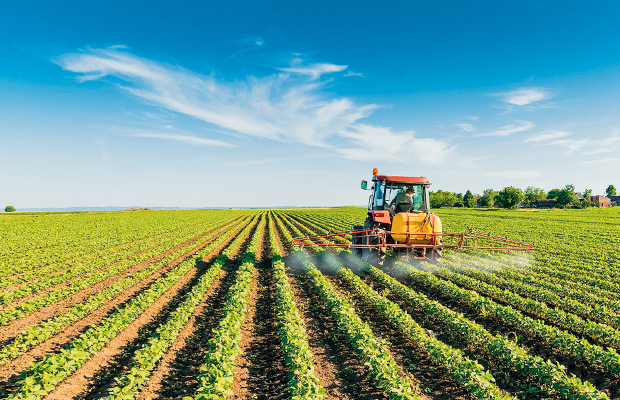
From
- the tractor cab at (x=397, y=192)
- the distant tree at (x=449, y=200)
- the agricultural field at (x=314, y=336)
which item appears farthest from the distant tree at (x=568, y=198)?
the tractor cab at (x=397, y=192)

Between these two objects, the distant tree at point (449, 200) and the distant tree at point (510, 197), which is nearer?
the distant tree at point (510, 197)

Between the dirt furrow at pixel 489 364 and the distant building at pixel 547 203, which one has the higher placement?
the distant building at pixel 547 203

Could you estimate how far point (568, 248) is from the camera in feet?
58.7

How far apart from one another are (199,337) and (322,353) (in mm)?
2747

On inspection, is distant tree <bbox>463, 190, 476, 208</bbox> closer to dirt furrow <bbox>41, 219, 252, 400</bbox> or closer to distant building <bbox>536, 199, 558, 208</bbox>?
distant building <bbox>536, 199, 558, 208</bbox>

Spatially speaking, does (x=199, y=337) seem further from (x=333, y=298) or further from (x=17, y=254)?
(x=17, y=254)

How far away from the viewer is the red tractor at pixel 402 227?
10.5m

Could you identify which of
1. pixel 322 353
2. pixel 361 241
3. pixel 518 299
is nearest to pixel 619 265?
pixel 518 299

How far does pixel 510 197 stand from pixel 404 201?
279 ft

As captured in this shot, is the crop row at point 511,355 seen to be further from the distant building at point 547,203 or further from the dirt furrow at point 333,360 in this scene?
the distant building at point 547,203

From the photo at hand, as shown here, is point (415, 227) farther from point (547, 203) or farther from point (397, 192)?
point (547, 203)

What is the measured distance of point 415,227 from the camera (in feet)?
34.8

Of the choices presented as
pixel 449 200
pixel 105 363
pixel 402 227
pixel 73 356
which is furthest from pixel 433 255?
pixel 449 200

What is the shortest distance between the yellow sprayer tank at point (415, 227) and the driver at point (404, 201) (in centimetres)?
81
